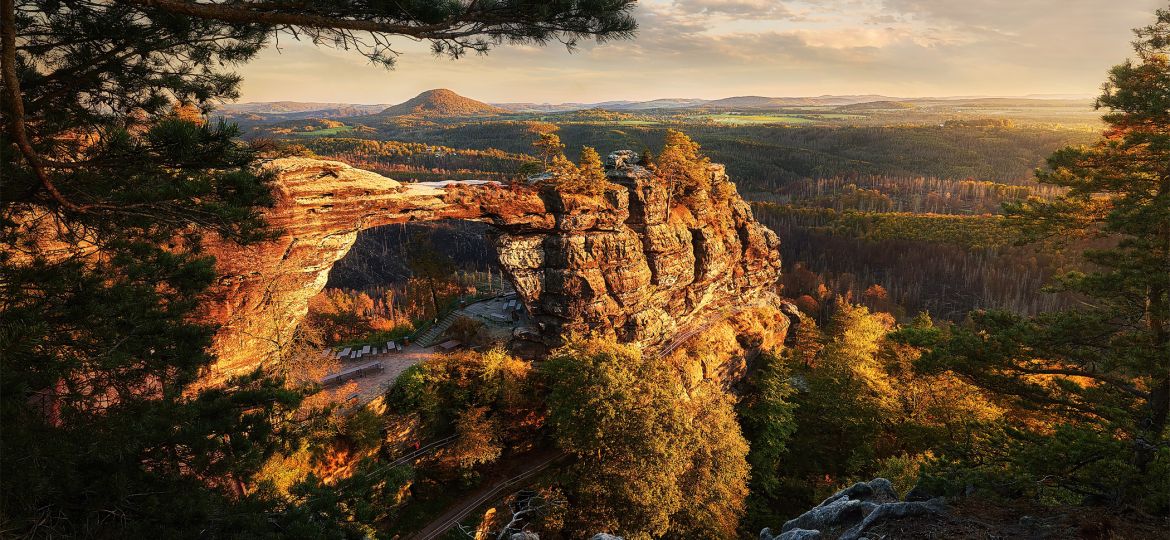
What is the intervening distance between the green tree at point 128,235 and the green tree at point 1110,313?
44.4ft

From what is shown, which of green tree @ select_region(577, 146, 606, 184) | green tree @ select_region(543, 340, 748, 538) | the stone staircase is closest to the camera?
green tree @ select_region(543, 340, 748, 538)

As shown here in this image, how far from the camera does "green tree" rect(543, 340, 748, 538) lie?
21.1m

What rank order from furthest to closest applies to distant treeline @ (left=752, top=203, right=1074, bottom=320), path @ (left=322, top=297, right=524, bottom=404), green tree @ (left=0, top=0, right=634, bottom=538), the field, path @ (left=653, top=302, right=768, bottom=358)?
the field, distant treeline @ (left=752, top=203, right=1074, bottom=320), path @ (left=653, top=302, right=768, bottom=358), path @ (left=322, top=297, right=524, bottom=404), green tree @ (left=0, top=0, right=634, bottom=538)

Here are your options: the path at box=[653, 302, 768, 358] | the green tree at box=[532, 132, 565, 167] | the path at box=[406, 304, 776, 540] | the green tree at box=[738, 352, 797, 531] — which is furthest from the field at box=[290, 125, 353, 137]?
the green tree at box=[738, 352, 797, 531]

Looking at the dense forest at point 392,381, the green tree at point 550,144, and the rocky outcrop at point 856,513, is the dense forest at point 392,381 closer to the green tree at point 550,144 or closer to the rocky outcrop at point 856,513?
the rocky outcrop at point 856,513

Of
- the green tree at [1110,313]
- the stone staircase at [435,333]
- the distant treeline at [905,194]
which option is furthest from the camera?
the distant treeline at [905,194]

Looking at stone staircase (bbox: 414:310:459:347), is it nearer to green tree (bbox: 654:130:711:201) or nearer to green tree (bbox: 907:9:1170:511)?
green tree (bbox: 654:130:711:201)

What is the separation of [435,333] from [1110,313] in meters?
35.3

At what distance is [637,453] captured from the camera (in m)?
21.5

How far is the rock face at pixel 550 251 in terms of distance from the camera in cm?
2214

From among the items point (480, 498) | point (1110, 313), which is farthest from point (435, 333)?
point (1110, 313)

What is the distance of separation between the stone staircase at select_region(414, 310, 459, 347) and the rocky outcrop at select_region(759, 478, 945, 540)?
1072 inches

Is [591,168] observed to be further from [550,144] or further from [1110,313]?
[1110,313]

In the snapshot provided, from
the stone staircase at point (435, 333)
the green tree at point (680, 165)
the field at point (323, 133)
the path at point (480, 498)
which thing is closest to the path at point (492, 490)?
the path at point (480, 498)
